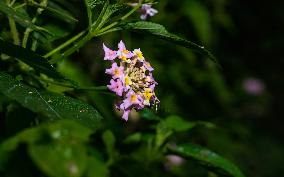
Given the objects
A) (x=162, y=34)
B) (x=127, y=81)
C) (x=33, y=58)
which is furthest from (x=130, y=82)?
(x=33, y=58)

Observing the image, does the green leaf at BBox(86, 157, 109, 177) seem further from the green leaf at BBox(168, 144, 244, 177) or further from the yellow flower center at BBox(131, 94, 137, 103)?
the green leaf at BBox(168, 144, 244, 177)

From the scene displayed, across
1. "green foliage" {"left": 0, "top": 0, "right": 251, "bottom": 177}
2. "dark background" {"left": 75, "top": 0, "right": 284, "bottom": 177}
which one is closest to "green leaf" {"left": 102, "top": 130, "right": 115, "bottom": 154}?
"green foliage" {"left": 0, "top": 0, "right": 251, "bottom": 177}

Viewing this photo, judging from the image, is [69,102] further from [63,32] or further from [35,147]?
[63,32]

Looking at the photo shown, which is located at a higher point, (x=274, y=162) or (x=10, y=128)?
(x=274, y=162)

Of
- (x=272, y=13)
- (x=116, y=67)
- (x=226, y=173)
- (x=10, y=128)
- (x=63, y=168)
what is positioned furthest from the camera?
(x=272, y=13)

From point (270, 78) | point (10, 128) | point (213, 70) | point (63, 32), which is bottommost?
point (10, 128)

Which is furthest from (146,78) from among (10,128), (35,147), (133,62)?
(35,147)
